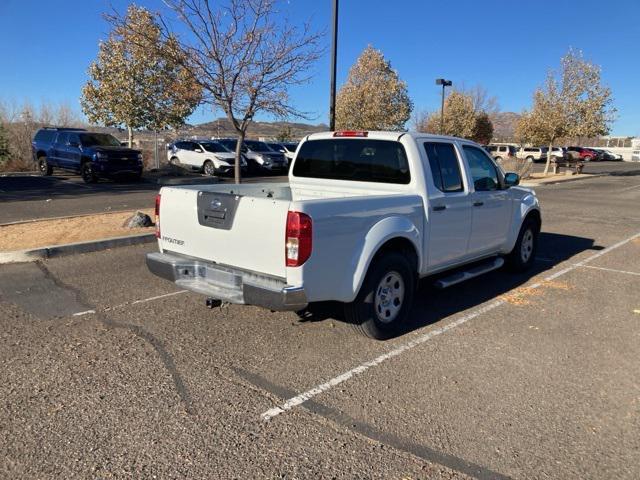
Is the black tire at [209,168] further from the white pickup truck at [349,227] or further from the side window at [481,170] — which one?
the side window at [481,170]

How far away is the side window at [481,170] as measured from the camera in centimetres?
586

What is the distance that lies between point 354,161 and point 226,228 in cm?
184

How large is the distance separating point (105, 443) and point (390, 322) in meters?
2.57

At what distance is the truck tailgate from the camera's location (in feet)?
12.6

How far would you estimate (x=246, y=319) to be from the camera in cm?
498

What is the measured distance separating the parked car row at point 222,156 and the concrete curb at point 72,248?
46.5ft

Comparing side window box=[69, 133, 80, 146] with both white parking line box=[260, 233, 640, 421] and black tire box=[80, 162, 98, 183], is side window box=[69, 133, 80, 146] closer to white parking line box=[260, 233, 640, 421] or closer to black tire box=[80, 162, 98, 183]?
black tire box=[80, 162, 98, 183]

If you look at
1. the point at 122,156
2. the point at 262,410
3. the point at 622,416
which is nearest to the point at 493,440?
the point at 622,416

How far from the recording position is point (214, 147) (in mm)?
23812

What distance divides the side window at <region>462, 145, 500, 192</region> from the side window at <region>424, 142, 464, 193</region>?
321 millimetres

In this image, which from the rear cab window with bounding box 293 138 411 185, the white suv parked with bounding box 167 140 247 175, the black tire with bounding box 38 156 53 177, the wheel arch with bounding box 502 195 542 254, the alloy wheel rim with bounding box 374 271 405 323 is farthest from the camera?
the white suv parked with bounding box 167 140 247 175

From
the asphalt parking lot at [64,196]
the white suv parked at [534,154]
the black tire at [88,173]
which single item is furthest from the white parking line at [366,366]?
the white suv parked at [534,154]

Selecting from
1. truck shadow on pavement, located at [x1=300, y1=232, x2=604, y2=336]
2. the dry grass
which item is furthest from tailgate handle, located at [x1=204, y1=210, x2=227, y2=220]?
the dry grass

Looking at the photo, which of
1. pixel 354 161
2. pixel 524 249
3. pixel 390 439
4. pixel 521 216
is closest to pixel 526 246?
pixel 524 249
